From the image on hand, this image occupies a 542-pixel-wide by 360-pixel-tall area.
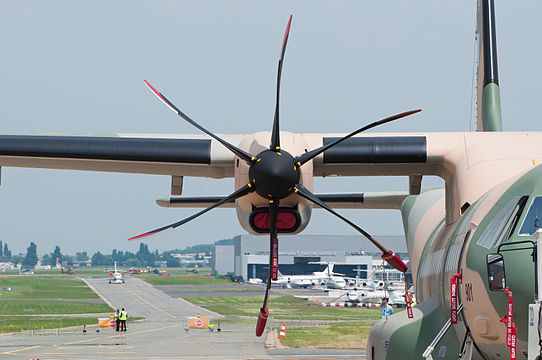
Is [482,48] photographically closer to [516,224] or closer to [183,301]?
[516,224]

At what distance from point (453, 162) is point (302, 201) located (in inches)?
88.2

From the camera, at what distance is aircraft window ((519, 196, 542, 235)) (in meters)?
6.38

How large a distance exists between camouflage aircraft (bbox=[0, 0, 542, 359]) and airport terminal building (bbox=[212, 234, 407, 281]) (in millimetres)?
94264

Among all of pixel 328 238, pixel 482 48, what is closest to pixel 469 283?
pixel 482 48

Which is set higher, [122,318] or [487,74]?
[487,74]

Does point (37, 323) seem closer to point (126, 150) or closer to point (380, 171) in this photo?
point (126, 150)

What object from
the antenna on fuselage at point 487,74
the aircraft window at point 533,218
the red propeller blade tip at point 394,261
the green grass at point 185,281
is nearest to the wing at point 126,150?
the red propeller blade tip at point 394,261

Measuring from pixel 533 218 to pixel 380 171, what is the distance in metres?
5.16

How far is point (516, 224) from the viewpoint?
21.5 ft

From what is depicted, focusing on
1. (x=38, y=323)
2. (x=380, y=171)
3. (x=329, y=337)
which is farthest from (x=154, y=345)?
(x=380, y=171)

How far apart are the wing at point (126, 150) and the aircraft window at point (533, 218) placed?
532 centimetres

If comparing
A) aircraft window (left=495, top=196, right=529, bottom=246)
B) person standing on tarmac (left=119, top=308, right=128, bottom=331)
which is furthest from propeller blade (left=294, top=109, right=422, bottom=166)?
person standing on tarmac (left=119, top=308, right=128, bottom=331)

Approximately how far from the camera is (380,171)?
11.6 metres

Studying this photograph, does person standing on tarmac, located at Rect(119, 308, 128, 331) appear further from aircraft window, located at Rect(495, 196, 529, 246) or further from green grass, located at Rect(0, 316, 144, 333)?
aircraft window, located at Rect(495, 196, 529, 246)
